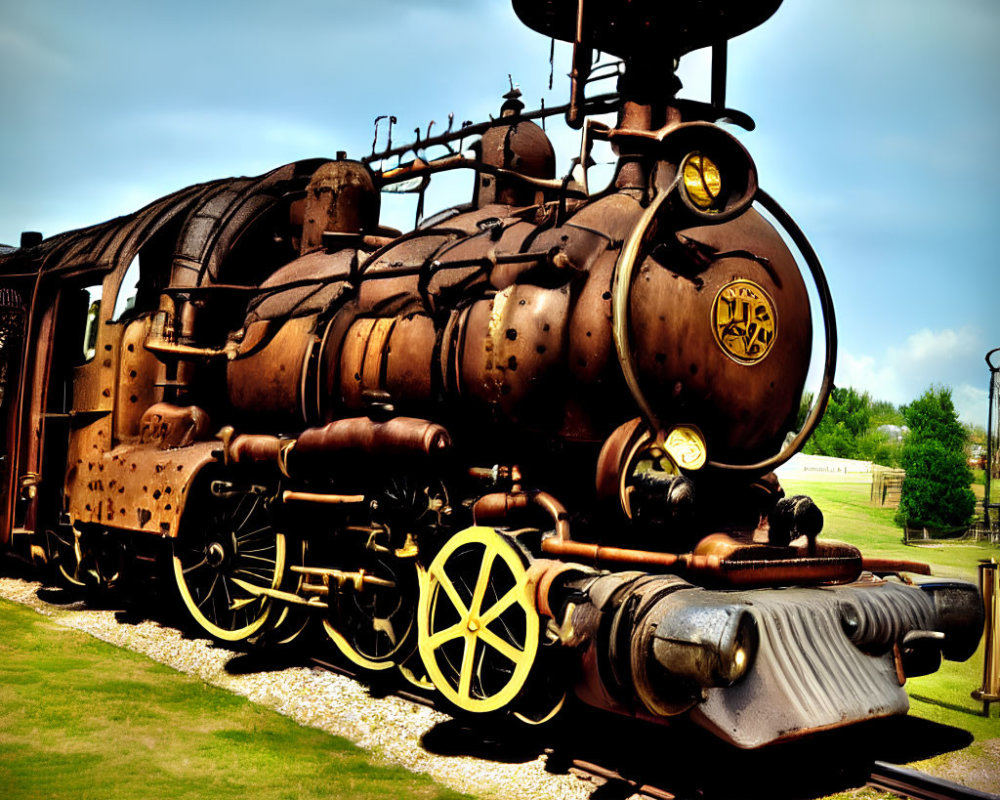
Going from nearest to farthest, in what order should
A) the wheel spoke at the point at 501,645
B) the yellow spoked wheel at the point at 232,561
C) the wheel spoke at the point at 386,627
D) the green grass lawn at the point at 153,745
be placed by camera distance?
the green grass lawn at the point at 153,745
the wheel spoke at the point at 501,645
the wheel spoke at the point at 386,627
the yellow spoked wheel at the point at 232,561

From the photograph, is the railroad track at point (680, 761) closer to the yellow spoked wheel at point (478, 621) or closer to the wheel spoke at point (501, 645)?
the yellow spoked wheel at point (478, 621)

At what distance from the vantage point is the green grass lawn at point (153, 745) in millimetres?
4316

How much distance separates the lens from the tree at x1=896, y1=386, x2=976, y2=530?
15250 millimetres

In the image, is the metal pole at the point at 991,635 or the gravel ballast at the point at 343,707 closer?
the gravel ballast at the point at 343,707

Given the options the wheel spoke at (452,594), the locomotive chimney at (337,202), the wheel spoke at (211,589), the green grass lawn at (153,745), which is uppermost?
the locomotive chimney at (337,202)

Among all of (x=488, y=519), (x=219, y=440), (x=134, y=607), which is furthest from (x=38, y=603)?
(x=488, y=519)

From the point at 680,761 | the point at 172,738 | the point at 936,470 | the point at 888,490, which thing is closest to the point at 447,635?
the point at 680,761

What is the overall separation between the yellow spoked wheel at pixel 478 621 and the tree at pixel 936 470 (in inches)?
472

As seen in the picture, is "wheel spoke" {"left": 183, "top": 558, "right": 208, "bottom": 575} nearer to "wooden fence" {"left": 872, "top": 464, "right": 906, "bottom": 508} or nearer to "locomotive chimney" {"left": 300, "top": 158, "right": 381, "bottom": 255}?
"locomotive chimney" {"left": 300, "top": 158, "right": 381, "bottom": 255}

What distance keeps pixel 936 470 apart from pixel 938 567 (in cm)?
498

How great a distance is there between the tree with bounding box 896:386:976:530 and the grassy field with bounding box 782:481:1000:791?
22.0 inches

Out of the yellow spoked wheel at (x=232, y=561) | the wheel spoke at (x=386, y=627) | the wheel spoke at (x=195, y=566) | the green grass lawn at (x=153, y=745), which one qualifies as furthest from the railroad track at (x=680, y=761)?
the wheel spoke at (x=195, y=566)

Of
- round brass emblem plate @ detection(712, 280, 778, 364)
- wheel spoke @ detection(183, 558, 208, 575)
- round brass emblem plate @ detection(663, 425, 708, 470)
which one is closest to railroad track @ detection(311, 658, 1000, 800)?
round brass emblem plate @ detection(663, 425, 708, 470)

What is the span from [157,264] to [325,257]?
1782 mm
